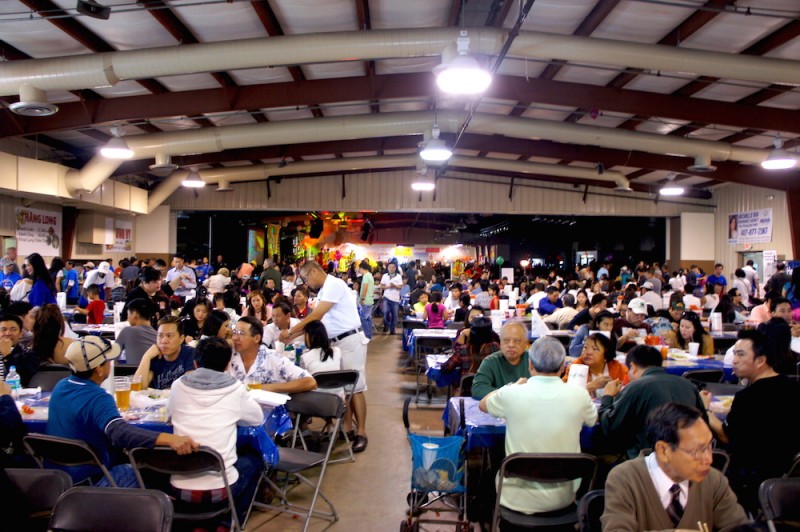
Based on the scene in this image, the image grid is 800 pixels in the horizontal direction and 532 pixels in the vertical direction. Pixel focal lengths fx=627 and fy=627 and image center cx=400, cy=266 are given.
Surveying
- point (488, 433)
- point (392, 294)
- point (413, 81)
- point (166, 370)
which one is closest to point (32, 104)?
point (166, 370)

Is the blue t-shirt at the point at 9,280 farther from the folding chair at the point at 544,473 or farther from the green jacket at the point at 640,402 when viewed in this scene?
the green jacket at the point at 640,402

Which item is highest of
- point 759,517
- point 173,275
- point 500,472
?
point 173,275

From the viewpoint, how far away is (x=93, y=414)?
300 centimetres

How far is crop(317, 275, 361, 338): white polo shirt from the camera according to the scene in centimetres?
580

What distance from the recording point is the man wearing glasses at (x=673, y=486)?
211cm

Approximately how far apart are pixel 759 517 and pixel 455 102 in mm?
9665

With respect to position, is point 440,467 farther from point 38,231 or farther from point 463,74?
point 38,231

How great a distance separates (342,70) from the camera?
9.63 metres

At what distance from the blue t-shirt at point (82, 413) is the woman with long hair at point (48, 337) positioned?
1.77m

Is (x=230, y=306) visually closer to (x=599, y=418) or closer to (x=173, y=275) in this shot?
(x=173, y=275)

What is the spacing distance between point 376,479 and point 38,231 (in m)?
10.7

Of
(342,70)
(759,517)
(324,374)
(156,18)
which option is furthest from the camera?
(342,70)

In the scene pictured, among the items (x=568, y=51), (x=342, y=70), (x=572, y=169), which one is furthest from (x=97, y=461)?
(x=572, y=169)

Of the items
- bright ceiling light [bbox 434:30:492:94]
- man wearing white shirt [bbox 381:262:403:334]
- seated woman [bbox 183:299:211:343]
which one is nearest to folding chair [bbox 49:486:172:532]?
seated woman [bbox 183:299:211:343]
